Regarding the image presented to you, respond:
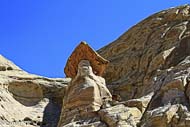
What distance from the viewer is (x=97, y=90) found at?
2439 centimetres

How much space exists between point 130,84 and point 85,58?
6.39 meters

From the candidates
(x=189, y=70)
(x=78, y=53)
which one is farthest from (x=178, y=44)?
(x=189, y=70)

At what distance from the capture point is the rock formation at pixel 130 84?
21.0 meters

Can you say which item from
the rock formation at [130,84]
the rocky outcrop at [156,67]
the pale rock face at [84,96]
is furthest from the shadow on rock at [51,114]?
the pale rock face at [84,96]

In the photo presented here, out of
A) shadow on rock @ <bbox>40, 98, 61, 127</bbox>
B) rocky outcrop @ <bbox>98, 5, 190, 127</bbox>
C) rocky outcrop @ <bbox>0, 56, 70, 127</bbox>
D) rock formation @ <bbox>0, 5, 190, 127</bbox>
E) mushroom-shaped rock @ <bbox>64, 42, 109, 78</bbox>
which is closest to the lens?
rocky outcrop @ <bbox>98, 5, 190, 127</bbox>

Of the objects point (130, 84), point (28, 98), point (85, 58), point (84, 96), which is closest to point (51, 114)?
point (28, 98)

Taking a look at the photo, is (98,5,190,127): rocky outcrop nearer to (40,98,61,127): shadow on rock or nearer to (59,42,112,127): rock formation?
(59,42,112,127): rock formation

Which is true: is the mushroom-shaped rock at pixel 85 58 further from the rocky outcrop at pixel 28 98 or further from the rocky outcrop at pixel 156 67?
the rocky outcrop at pixel 28 98

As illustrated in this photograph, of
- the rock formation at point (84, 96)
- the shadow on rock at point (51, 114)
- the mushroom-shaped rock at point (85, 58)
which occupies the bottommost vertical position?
the rock formation at point (84, 96)

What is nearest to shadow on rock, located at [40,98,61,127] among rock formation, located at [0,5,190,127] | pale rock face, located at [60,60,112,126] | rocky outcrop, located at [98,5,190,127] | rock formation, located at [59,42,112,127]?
rock formation, located at [0,5,190,127]

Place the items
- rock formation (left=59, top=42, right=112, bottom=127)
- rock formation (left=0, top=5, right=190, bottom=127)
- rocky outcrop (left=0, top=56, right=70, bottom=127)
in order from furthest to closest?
rocky outcrop (left=0, top=56, right=70, bottom=127), rock formation (left=59, top=42, right=112, bottom=127), rock formation (left=0, top=5, right=190, bottom=127)

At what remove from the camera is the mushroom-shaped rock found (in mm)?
27422

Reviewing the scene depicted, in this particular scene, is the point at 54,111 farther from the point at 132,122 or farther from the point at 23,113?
the point at 132,122

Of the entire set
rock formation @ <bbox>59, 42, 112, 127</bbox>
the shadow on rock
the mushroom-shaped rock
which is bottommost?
rock formation @ <bbox>59, 42, 112, 127</bbox>
